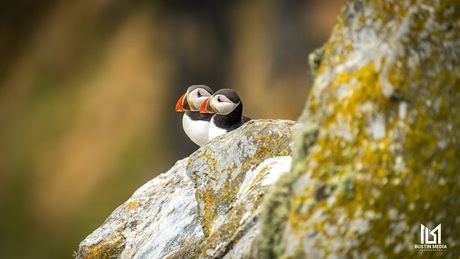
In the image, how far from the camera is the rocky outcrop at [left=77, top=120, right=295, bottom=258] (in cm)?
248

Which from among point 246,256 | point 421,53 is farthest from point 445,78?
point 246,256

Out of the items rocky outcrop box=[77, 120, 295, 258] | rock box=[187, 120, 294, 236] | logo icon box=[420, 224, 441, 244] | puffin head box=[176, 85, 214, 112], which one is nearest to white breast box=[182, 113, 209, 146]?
puffin head box=[176, 85, 214, 112]

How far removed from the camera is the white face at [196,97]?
17.5ft

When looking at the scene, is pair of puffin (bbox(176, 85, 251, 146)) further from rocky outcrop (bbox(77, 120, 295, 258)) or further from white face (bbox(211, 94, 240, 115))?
rocky outcrop (bbox(77, 120, 295, 258))

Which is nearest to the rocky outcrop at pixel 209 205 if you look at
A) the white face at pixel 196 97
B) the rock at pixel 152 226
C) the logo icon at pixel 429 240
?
the rock at pixel 152 226

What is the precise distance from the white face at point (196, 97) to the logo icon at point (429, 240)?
13.9ft

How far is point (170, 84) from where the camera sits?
818 cm

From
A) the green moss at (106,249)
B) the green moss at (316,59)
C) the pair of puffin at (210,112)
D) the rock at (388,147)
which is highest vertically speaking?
the pair of puffin at (210,112)

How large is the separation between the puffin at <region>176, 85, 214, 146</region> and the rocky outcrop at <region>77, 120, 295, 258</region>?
1156 millimetres

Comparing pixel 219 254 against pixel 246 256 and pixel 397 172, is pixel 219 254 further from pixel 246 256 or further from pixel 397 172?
pixel 397 172

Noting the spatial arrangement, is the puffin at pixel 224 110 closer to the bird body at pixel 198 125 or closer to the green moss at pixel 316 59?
the bird body at pixel 198 125

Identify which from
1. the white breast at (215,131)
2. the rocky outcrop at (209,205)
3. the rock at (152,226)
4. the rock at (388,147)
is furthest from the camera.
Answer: the white breast at (215,131)

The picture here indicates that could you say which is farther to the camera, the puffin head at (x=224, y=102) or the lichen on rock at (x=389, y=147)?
the puffin head at (x=224, y=102)

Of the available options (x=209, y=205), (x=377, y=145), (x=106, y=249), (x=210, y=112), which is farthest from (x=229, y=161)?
(x=377, y=145)
